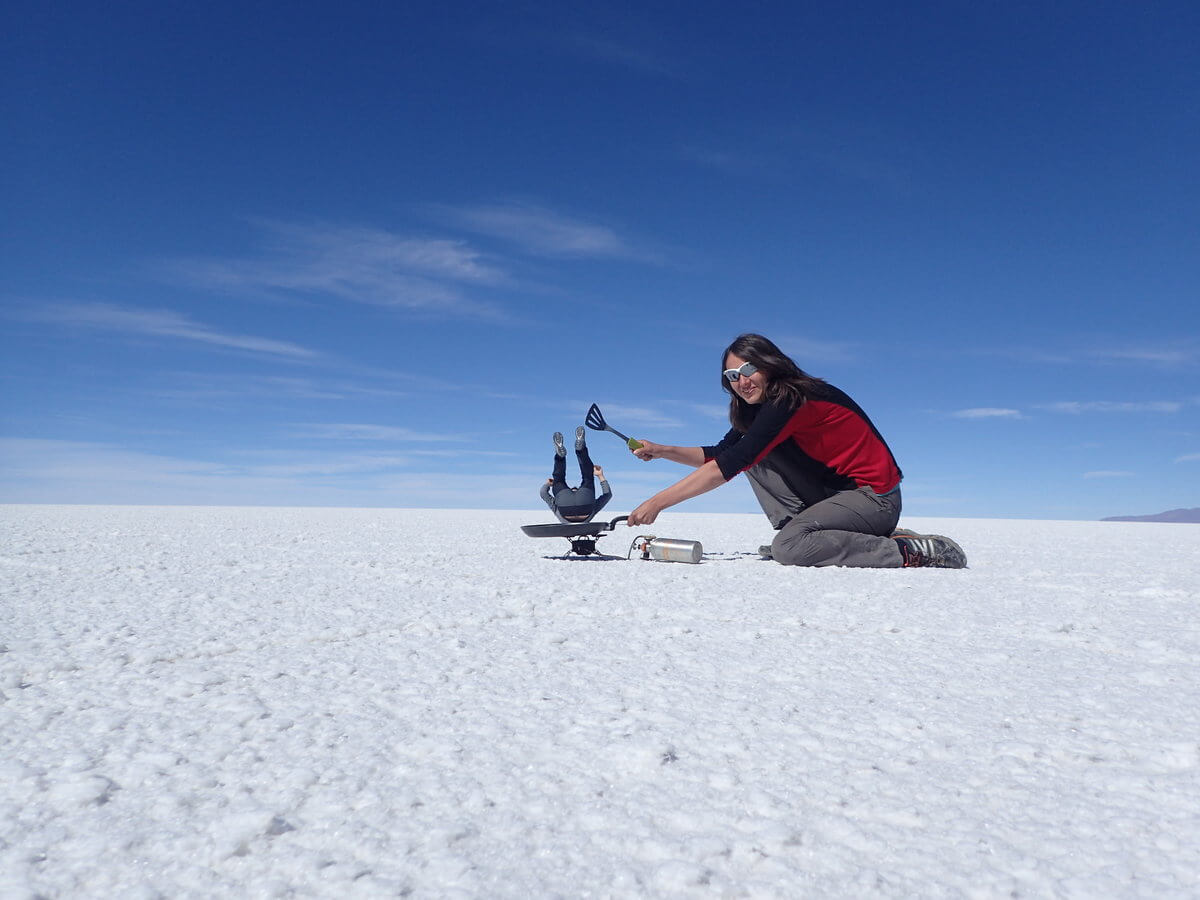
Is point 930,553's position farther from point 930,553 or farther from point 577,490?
point 577,490

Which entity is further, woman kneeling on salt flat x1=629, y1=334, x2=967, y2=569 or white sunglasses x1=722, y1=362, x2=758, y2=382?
white sunglasses x1=722, y1=362, x2=758, y2=382

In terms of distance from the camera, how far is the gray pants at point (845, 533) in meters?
3.64

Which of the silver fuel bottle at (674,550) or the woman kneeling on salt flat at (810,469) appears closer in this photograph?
the woman kneeling on salt flat at (810,469)

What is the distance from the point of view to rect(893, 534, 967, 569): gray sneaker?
3.68 metres

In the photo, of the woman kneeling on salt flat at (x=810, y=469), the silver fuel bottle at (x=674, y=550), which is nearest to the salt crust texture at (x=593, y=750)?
the woman kneeling on salt flat at (x=810, y=469)

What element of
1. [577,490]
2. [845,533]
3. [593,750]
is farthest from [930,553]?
[593,750]

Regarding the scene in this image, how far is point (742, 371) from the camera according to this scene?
372 cm

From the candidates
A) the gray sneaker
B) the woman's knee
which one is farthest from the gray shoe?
the woman's knee

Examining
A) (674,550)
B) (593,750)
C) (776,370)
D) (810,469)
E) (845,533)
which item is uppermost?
(776,370)

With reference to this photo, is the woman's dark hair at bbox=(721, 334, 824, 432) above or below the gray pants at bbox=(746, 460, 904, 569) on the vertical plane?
above

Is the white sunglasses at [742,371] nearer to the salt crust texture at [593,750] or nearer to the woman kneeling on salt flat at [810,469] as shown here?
the woman kneeling on salt flat at [810,469]

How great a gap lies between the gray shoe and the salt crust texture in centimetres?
131

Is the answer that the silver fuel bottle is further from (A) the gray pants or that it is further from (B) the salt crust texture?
(B) the salt crust texture

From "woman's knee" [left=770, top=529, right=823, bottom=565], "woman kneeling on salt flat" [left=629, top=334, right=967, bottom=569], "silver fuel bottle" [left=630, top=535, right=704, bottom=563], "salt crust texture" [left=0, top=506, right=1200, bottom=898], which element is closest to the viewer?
"salt crust texture" [left=0, top=506, right=1200, bottom=898]
